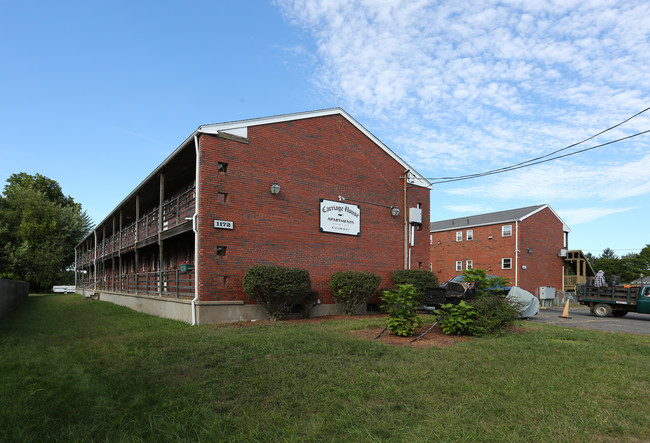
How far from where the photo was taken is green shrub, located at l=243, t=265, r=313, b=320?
12.2 metres

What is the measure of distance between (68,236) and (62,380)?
48.9 meters

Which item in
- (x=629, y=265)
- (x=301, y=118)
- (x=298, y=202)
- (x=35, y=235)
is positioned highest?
(x=301, y=118)

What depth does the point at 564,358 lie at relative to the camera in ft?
23.2

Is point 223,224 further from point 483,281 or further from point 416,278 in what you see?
point 416,278

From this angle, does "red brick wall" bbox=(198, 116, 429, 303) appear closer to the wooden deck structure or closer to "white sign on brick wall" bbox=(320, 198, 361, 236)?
"white sign on brick wall" bbox=(320, 198, 361, 236)

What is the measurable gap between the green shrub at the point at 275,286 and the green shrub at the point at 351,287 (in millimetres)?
1961

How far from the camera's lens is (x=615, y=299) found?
18.1 m

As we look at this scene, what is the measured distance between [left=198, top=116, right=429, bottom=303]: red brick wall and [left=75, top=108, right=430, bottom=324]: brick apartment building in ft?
0.12

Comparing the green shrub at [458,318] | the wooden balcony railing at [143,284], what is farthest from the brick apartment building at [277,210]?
the green shrub at [458,318]

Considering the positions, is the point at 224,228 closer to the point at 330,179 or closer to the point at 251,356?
the point at 330,179

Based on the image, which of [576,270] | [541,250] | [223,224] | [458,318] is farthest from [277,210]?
[576,270]

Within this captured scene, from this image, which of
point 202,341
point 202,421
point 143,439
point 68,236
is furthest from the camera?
point 68,236

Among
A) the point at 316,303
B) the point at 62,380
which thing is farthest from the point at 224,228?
the point at 62,380

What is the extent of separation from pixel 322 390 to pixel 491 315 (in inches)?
239
